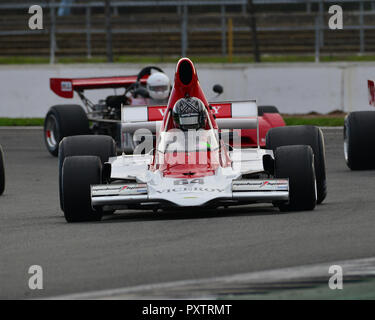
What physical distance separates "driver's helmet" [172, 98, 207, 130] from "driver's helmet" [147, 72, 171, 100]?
599 cm

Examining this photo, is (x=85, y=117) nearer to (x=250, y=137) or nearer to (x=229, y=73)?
(x=250, y=137)

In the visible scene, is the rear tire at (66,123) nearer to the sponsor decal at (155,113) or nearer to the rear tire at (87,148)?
the sponsor decal at (155,113)

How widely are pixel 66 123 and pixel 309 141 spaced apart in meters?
7.46

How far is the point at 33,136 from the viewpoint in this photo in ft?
67.6

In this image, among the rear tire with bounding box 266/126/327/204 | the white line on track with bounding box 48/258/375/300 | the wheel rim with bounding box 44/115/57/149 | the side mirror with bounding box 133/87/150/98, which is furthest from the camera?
the wheel rim with bounding box 44/115/57/149

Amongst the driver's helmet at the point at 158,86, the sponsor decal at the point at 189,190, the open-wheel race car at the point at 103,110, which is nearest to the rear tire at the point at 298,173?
the sponsor decal at the point at 189,190

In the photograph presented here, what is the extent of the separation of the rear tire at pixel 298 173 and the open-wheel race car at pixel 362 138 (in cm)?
415

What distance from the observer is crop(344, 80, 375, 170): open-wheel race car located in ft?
44.4

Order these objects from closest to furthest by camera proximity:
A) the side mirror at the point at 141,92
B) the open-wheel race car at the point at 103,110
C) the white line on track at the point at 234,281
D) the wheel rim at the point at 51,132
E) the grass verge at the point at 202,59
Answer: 1. the white line on track at the point at 234,281
2. the open-wheel race car at the point at 103,110
3. the side mirror at the point at 141,92
4. the wheel rim at the point at 51,132
5. the grass verge at the point at 202,59

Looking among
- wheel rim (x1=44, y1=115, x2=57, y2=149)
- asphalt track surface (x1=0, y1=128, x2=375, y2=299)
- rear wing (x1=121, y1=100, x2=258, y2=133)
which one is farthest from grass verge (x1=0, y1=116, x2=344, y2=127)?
asphalt track surface (x1=0, y1=128, x2=375, y2=299)

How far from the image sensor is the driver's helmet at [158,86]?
1630 centimetres

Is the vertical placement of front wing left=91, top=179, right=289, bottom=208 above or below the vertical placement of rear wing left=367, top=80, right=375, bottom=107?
below

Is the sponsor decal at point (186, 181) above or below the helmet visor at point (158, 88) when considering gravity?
below

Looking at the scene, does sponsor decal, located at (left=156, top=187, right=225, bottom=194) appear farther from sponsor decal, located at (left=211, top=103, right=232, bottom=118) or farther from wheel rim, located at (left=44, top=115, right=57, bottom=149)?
wheel rim, located at (left=44, top=115, right=57, bottom=149)
